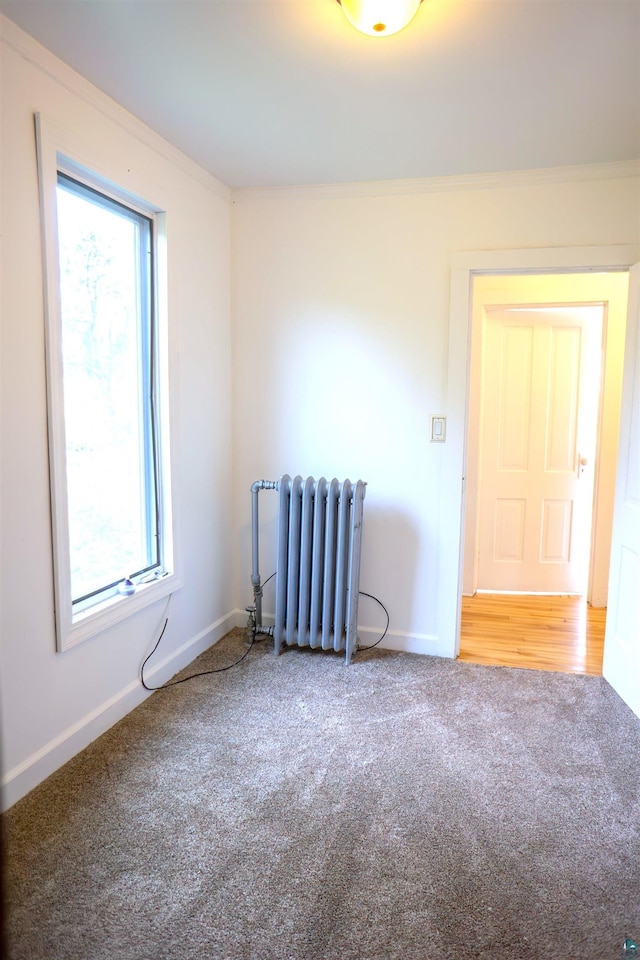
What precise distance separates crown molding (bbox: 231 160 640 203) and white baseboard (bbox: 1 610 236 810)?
2.39 metres

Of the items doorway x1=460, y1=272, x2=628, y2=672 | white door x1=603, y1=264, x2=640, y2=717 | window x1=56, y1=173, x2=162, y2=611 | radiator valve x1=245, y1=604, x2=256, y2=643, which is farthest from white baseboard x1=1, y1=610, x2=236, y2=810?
white door x1=603, y1=264, x2=640, y2=717

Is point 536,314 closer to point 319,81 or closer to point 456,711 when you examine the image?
point 319,81

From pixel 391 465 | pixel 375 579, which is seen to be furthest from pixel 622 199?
pixel 375 579

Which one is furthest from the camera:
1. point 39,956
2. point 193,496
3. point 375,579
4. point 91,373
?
point 375,579

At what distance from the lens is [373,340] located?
3.12 meters

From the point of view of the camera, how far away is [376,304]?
3092 mm

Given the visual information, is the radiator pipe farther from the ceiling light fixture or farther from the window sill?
the ceiling light fixture

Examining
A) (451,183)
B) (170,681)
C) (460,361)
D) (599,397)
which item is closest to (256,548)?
(170,681)

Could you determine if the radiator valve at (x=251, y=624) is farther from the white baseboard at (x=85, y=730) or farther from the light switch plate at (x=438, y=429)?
the light switch plate at (x=438, y=429)

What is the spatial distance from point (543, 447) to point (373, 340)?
1857 mm

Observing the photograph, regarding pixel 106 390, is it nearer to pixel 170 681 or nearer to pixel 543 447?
pixel 170 681

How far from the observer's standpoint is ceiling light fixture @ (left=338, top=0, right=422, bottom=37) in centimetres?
159

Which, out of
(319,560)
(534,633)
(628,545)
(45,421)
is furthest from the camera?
(534,633)

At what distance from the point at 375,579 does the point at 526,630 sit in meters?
1.11
